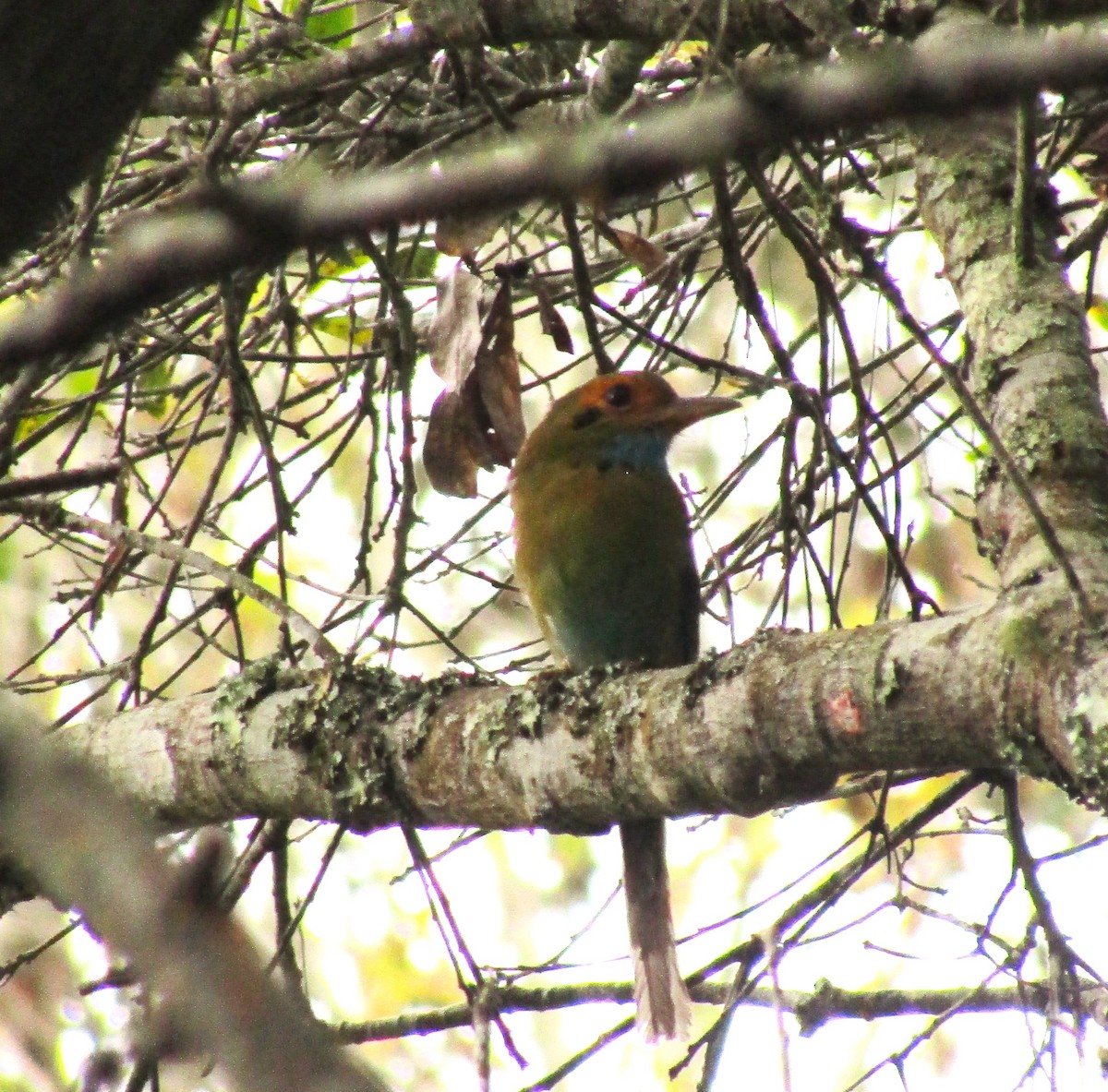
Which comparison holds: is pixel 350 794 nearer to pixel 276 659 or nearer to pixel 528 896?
pixel 276 659

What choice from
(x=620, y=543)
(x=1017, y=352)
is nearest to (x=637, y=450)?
(x=620, y=543)

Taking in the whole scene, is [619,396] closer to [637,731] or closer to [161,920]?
[637,731]

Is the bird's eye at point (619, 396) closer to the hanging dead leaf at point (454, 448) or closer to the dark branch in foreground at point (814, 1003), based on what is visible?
the hanging dead leaf at point (454, 448)

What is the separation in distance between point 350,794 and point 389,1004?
10723 mm

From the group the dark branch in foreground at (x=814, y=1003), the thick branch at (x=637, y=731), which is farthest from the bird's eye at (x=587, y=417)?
the thick branch at (x=637, y=731)

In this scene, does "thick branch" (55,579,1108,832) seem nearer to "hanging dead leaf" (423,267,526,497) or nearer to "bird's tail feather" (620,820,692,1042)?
"hanging dead leaf" (423,267,526,497)

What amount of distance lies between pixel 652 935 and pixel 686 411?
5.09ft

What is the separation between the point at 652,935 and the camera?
14.1ft

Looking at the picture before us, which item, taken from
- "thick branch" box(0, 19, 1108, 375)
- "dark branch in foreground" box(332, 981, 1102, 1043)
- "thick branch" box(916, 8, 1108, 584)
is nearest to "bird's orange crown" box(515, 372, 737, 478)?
"thick branch" box(916, 8, 1108, 584)

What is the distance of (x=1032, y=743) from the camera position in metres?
1.97

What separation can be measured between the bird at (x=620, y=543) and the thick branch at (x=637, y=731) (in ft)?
5.20

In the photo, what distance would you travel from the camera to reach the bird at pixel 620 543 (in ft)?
15.0

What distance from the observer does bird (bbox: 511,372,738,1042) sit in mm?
4559

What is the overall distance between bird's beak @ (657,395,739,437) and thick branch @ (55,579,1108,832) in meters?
1.91
